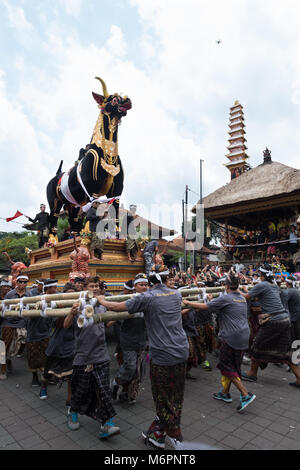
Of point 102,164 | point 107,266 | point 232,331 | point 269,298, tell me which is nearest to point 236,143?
point 102,164

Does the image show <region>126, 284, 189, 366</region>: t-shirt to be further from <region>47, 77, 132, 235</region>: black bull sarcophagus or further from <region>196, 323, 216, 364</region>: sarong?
<region>47, 77, 132, 235</region>: black bull sarcophagus

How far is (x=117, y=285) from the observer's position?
25.9 feet

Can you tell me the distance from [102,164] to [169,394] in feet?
21.8

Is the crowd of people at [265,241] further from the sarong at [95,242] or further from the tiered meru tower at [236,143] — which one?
the tiered meru tower at [236,143]

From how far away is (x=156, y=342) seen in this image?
320cm

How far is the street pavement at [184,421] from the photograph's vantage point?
11.0 feet

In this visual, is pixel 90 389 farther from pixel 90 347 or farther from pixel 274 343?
pixel 274 343

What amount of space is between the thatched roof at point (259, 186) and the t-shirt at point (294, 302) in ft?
31.4

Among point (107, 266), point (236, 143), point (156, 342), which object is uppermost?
point (236, 143)

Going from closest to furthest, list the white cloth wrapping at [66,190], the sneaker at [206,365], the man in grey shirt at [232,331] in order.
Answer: the man in grey shirt at [232,331], the sneaker at [206,365], the white cloth wrapping at [66,190]

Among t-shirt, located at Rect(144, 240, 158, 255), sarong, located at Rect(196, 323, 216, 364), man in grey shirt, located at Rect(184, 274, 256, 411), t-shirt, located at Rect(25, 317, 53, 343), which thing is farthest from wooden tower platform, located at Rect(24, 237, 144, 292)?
man in grey shirt, located at Rect(184, 274, 256, 411)

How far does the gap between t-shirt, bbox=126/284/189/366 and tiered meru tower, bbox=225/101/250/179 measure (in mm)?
29294

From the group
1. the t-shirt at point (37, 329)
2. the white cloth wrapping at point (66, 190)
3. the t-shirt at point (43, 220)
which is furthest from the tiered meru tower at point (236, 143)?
the t-shirt at point (37, 329)

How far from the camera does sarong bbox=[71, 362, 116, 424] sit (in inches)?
137
